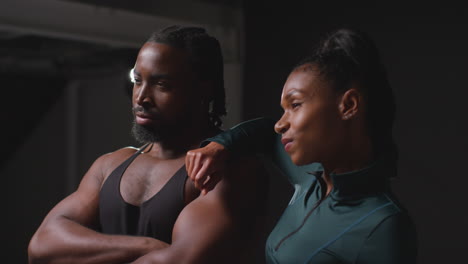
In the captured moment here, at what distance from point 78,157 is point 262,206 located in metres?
4.51

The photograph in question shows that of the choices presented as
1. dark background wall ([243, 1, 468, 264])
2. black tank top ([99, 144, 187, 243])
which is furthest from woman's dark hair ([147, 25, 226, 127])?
dark background wall ([243, 1, 468, 264])

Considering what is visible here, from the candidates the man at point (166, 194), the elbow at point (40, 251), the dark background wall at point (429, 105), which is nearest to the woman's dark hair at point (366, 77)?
the man at point (166, 194)

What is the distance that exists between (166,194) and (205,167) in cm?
22

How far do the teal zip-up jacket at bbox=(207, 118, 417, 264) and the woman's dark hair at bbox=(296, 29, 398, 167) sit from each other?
51 mm

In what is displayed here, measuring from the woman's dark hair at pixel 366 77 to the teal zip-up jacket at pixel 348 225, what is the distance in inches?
2.0

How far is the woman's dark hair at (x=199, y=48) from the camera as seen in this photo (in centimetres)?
148

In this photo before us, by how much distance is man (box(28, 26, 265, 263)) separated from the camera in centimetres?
136

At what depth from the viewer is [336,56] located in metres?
1.12

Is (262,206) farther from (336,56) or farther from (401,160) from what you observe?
(401,160)

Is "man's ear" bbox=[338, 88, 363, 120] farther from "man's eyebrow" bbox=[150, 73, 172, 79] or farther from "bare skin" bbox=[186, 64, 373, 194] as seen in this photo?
"man's eyebrow" bbox=[150, 73, 172, 79]

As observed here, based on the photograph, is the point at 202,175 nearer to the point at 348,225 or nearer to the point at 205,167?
the point at 205,167

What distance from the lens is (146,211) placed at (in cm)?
143

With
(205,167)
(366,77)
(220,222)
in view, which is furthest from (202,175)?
(366,77)

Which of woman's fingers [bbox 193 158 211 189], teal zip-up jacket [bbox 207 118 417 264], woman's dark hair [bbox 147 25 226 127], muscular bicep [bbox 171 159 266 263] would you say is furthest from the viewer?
woman's dark hair [bbox 147 25 226 127]
